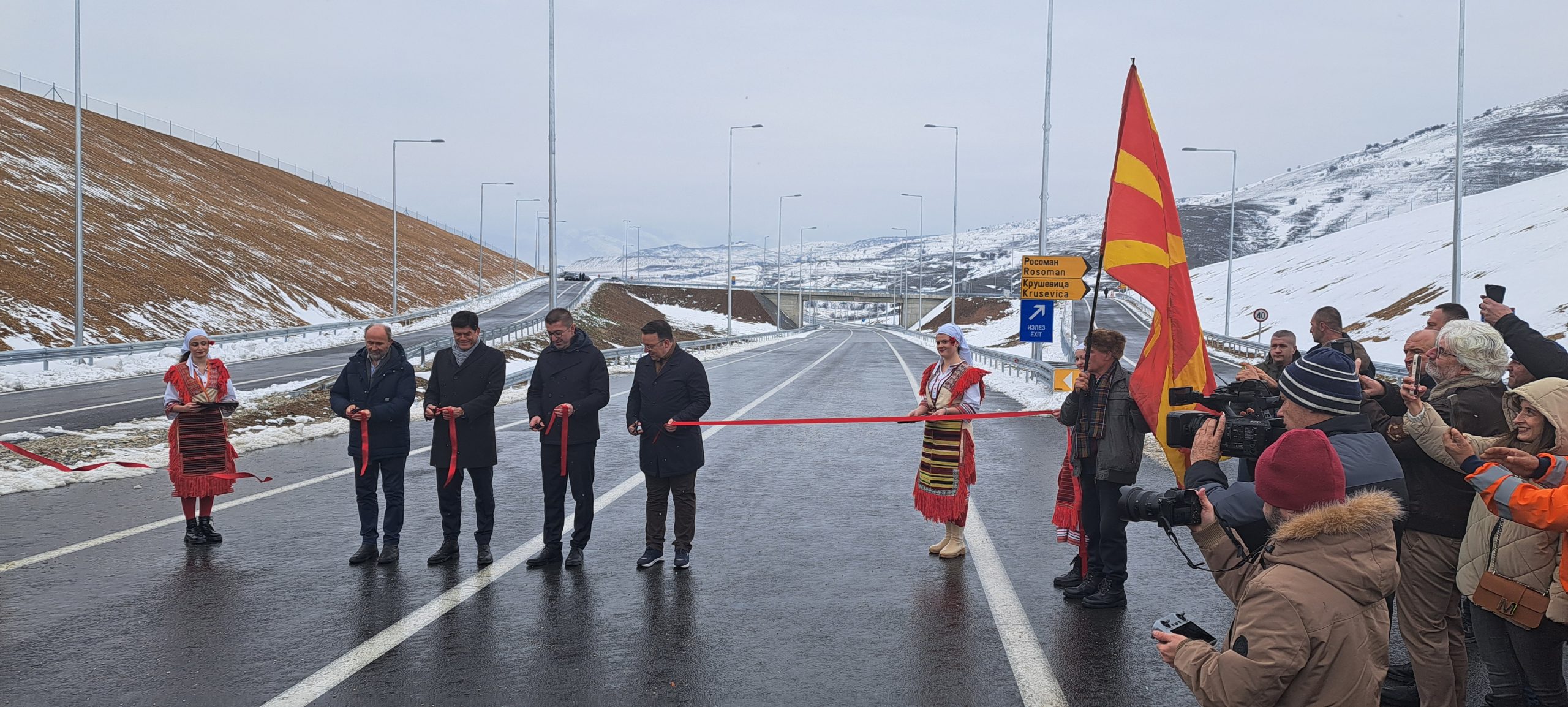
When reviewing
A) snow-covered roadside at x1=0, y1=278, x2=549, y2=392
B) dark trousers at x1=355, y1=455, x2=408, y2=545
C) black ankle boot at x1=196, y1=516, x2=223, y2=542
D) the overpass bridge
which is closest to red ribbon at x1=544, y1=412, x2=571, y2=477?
dark trousers at x1=355, y1=455, x2=408, y2=545

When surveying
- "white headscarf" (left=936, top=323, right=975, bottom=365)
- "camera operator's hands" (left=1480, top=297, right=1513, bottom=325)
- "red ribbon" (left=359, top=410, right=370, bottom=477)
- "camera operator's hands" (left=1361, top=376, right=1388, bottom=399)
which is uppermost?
"camera operator's hands" (left=1480, top=297, right=1513, bottom=325)

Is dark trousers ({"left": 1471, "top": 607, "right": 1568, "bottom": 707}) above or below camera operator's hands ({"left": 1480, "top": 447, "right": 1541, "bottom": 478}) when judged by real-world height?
below

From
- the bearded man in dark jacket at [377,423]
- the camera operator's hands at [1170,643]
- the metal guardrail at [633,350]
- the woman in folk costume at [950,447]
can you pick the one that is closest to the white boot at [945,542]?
the woman in folk costume at [950,447]

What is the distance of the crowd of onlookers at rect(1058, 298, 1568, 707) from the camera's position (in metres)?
→ 2.75

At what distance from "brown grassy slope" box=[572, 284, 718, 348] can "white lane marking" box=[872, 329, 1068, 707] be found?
127 ft

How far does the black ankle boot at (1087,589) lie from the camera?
20.6 feet

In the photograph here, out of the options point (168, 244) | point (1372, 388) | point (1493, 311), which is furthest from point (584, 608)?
point (168, 244)

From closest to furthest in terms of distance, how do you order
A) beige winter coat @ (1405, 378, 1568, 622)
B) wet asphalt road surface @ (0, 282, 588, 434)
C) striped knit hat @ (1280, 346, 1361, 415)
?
striped knit hat @ (1280, 346, 1361, 415)
beige winter coat @ (1405, 378, 1568, 622)
wet asphalt road surface @ (0, 282, 588, 434)

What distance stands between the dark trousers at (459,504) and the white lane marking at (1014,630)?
138 inches

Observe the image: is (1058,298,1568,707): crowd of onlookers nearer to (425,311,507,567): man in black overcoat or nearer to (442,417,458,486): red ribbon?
(425,311,507,567): man in black overcoat

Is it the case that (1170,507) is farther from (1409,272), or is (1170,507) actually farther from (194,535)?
(1409,272)

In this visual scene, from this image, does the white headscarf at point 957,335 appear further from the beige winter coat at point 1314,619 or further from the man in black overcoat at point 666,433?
the beige winter coat at point 1314,619

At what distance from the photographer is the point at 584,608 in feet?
19.9

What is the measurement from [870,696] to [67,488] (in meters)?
9.10
